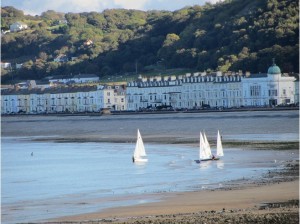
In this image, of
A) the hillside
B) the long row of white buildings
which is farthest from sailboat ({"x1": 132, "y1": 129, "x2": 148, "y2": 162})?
the hillside

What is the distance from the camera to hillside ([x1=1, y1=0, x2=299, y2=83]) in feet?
378

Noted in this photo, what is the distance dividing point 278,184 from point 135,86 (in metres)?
88.4

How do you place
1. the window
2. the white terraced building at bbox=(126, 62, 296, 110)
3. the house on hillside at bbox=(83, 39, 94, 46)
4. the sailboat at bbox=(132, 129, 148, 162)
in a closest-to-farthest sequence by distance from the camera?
the sailboat at bbox=(132, 129, 148, 162) → the white terraced building at bbox=(126, 62, 296, 110) → the window → the house on hillside at bbox=(83, 39, 94, 46)

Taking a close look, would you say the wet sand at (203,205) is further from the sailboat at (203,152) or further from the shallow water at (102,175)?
the sailboat at (203,152)

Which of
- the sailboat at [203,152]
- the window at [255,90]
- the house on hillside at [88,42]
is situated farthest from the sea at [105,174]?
the house on hillside at [88,42]

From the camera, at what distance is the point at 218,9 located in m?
160

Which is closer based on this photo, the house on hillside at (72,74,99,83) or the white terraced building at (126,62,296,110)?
the white terraced building at (126,62,296,110)

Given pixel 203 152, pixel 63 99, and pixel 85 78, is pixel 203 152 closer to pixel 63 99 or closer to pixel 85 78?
pixel 63 99

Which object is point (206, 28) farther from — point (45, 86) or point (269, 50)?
point (269, 50)

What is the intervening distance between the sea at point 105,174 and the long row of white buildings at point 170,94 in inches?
1906

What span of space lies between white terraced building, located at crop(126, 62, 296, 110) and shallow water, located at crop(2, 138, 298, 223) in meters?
51.0

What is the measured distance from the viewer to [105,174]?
35062mm

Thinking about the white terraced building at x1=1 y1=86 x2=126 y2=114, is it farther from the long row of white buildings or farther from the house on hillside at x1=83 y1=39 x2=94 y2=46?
the house on hillside at x1=83 y1=39 x2=94 y2=46

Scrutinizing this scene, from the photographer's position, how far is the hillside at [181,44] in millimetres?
115250
